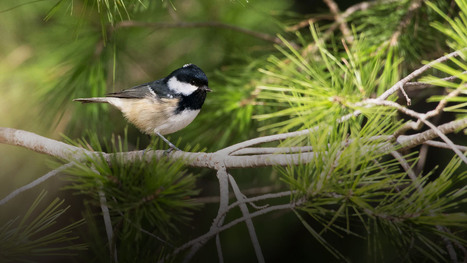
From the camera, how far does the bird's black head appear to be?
84cm

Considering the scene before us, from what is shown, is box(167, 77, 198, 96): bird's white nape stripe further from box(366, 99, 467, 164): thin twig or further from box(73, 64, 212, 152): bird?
box(366, 99, 467, 164): thin twig

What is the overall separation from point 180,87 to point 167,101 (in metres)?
0.04

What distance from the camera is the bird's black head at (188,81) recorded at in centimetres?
84

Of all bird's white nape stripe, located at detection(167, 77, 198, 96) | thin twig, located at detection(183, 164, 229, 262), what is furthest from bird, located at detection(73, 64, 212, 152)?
thin twig, located at detection(183, 164, 229, 262)

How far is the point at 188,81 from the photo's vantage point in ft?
2.86

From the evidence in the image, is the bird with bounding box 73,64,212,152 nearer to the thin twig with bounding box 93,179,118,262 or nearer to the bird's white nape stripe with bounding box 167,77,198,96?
the bird's white nape stripe with bounding box 167,77,198,96

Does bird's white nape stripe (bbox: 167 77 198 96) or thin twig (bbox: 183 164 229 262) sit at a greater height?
bird's white nape stripe (bbox: 167 77 198 96)

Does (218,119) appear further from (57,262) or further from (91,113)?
(57,262)

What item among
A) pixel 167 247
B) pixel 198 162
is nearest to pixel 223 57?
pixel 198 162

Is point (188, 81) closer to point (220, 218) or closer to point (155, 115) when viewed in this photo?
point (155, 115)

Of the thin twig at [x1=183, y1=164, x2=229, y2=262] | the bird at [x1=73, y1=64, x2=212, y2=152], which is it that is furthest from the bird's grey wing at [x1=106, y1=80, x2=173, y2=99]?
the thin twig at [x1=183, y1=164, x2=229, y2=262]

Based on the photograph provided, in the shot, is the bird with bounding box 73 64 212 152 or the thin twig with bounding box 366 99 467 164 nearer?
the thin twig with bounding box 366 99 467 164

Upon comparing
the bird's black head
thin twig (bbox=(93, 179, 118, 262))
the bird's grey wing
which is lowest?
thin twig (bbox=(93, 179, 118, 262))

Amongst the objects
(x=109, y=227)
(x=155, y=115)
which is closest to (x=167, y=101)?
(x=155, y=115)
